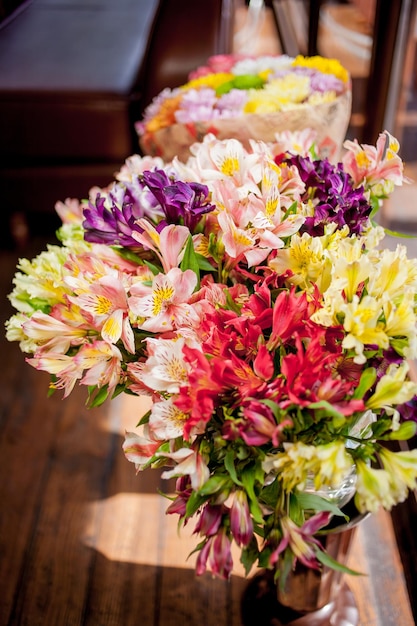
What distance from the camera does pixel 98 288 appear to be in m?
0.66

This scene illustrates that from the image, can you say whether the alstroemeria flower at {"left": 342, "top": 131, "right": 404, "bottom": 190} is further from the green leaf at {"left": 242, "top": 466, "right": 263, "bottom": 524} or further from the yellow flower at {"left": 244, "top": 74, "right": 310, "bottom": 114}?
the green leaf at {"left": 242, "top": 466, "right": 263, "bottom": 524}

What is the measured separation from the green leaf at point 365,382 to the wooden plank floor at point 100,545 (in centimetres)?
70

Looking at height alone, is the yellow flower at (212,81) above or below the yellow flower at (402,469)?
above

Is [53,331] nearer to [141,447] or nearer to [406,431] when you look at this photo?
[141,447]

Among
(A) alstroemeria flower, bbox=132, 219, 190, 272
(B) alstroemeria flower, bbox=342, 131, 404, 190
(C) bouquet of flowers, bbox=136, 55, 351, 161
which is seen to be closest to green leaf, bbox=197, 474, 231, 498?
(A) alstroemeria flower, bbox=132, 219, 190, 272

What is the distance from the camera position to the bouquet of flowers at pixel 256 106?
1.04 metres

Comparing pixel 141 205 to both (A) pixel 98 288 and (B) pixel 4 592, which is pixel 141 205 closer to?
(A) pixel 98 288

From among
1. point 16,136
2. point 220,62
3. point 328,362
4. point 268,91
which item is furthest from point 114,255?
point 16,136

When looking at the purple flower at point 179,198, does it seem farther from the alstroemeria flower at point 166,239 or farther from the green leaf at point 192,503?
the green leaf at point 192,503

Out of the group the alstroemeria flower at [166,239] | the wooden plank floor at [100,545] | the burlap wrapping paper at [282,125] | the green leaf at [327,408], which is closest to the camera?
the green leaf at [327,408]

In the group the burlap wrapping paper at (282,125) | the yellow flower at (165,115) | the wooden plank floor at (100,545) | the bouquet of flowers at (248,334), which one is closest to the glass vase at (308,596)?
the wooden plank floor at (100,545)

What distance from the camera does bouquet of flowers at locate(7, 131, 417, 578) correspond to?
→ 0.59 m

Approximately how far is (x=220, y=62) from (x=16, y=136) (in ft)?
3.09

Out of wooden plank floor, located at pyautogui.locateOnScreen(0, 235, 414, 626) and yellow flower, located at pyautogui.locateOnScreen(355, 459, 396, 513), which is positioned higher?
yellow flower, located at pyautogui.locateOnScreen(355, 459, 396, 513)
